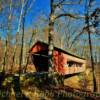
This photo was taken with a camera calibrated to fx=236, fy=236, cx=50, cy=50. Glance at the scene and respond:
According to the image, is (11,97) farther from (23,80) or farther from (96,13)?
(96,13)

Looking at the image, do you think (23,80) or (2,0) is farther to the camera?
(2,0)

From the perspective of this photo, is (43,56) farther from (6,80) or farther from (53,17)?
(6,80)

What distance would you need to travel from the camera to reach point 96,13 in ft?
72.6

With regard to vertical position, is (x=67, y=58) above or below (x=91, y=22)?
below

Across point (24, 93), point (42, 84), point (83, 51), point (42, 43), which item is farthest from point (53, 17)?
point (83, 51)

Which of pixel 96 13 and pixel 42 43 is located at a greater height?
pixel 96 13

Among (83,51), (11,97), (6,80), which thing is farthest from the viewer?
(83,51)

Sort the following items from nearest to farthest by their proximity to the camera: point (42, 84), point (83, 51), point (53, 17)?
1. point (42, 84)
2. point (53, 17)
3. point (83, 51)

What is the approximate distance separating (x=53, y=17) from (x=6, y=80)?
7.97 m

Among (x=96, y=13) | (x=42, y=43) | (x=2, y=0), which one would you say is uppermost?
(x=2, y=0)

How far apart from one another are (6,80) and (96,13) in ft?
33.7

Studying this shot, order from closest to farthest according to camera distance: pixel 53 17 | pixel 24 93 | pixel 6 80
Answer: pixel 24 93, pixel 6 80, pixel 53 17

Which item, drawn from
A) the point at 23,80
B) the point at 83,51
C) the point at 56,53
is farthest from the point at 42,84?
the point at 83,51

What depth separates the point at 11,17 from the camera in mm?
31672
